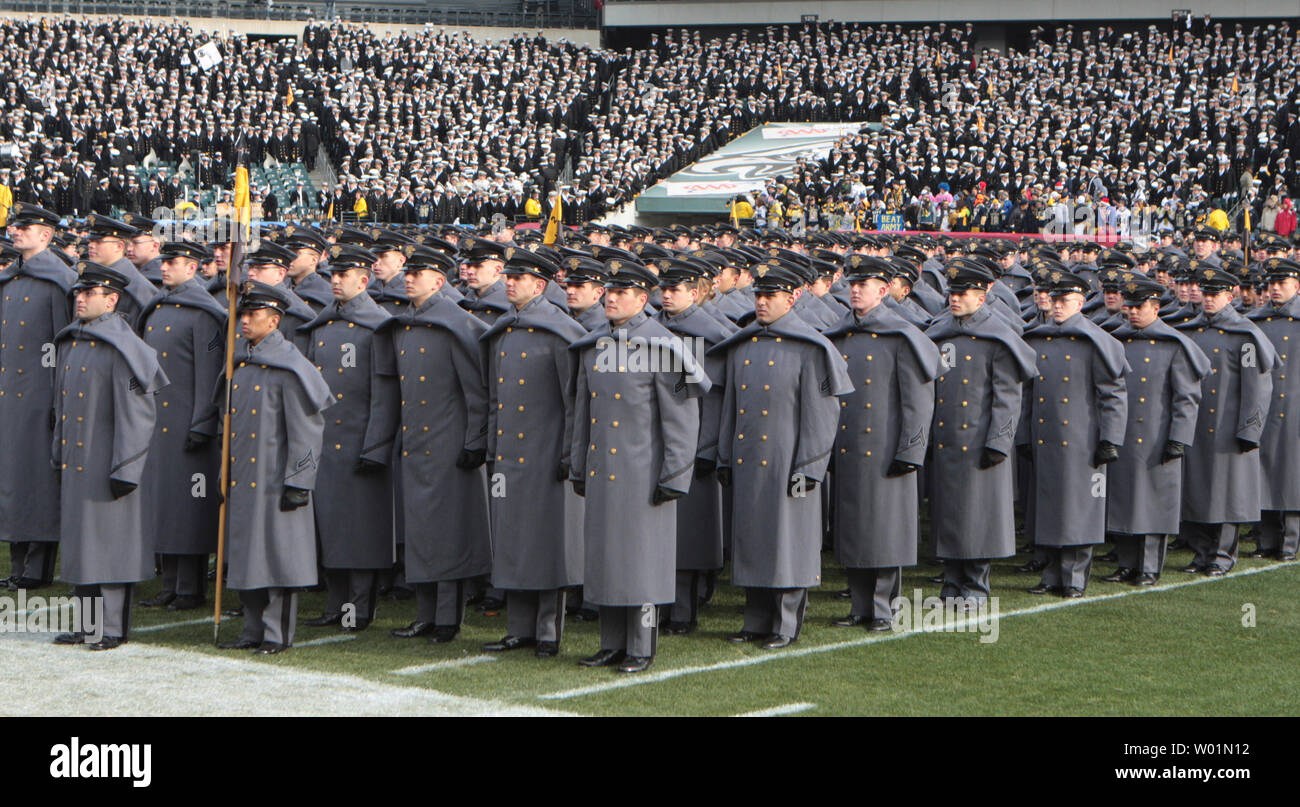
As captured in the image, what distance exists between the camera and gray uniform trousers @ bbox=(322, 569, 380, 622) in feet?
30.9

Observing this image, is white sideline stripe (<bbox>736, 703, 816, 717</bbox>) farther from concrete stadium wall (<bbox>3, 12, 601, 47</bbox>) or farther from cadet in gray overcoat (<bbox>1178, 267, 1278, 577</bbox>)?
concrete stadium wall (<bbox>3, 12, 601, 47</bbox>)

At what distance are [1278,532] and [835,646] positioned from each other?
182 inches

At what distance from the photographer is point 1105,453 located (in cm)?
1045

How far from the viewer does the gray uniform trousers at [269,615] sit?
8.52 meters

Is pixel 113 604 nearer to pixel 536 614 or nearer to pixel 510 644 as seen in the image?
pixel 510 644

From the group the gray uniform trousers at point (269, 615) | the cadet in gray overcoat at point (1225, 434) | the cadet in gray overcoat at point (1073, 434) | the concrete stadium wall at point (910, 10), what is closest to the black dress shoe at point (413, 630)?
the gray uniform trousers at point (269, 615)

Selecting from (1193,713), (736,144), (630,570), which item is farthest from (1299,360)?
(736,144)

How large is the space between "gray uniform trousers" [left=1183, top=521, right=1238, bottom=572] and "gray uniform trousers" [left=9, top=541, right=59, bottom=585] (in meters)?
7.41

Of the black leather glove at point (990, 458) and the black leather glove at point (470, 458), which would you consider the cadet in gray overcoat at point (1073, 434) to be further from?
the black leather glove at point (470, 458)

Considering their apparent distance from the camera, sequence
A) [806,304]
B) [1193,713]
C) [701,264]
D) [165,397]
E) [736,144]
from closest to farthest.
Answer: [1193,713], [165,397], [701,264], [806,304], [736,144]

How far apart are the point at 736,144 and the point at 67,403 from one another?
36.5 m

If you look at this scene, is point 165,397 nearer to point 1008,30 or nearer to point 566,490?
point 566,490

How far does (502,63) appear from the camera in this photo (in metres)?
47.0

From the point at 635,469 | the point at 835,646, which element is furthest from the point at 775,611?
the point at 635,469
